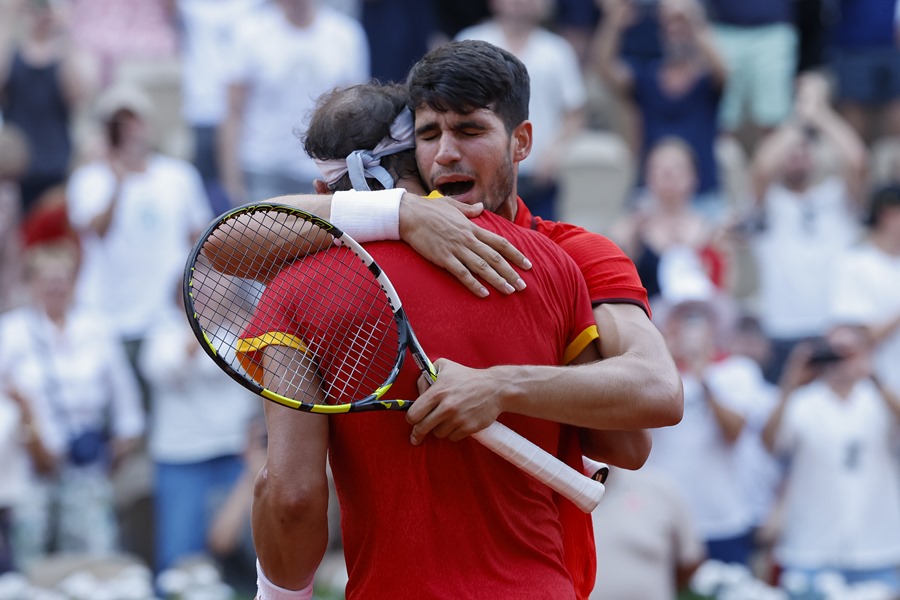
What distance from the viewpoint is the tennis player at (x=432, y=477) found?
295 cm

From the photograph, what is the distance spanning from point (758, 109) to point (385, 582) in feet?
25.9

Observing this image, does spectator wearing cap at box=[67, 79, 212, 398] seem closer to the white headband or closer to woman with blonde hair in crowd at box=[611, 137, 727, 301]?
woman with blonde hair in crowd at box=[611, 137, 727, 301]

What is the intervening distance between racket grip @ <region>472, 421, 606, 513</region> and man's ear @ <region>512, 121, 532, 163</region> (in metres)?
0.69

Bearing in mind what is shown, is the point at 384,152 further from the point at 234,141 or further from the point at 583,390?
the point at 234,141

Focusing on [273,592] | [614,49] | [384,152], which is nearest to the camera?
[273,592]

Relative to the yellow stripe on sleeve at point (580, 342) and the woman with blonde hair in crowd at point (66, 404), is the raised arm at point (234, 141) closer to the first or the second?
the woman with blonde hair in crowd at point (66, 404)

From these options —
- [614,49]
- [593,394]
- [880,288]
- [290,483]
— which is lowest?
[880,288]

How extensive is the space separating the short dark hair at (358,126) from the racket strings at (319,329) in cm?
23

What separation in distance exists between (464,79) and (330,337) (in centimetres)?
62

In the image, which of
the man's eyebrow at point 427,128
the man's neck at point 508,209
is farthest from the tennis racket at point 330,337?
the man's neck at point 508,209

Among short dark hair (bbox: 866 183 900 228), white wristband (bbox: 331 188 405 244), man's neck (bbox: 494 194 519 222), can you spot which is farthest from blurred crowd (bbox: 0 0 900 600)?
white wristband (bbox: 331 188 405 244)

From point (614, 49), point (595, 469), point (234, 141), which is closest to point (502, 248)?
point (595, 469)

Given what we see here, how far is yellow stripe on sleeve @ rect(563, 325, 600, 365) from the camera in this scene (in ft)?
10.3

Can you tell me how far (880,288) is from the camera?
8602 mm
